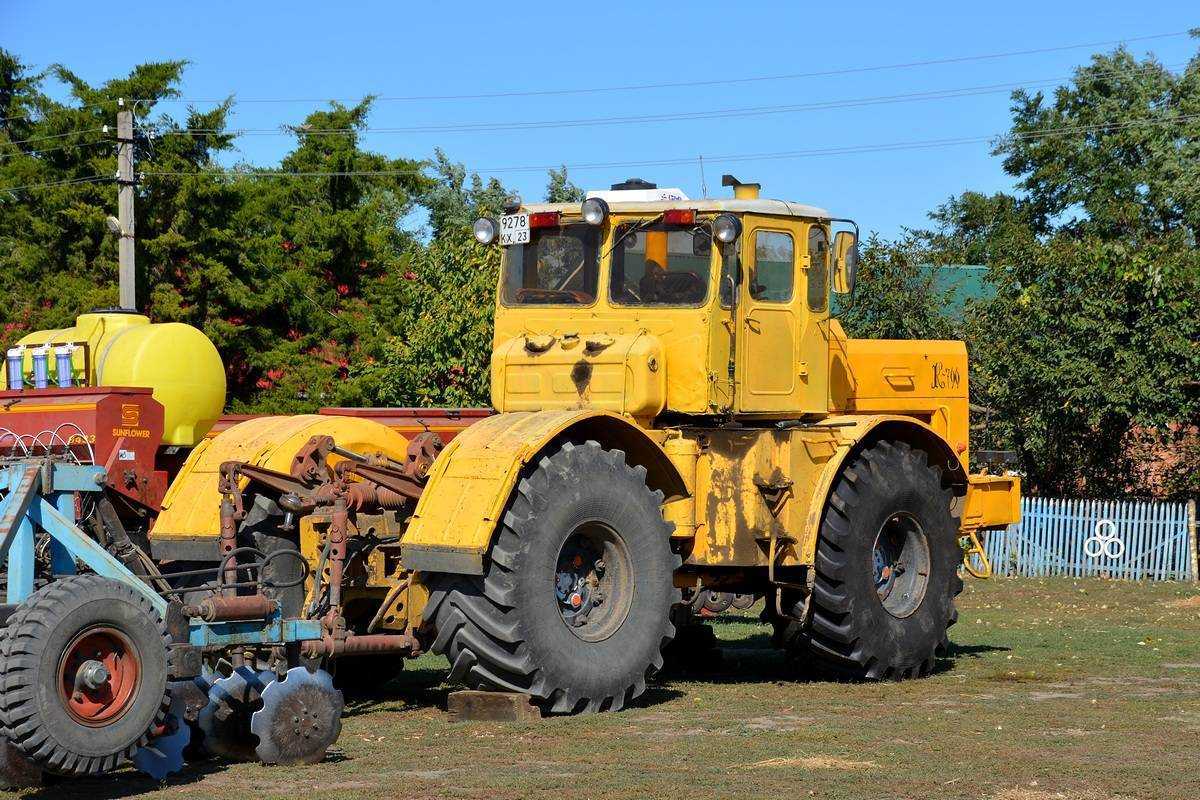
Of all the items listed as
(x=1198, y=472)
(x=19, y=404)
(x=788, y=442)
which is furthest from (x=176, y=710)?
(x=1198, y=472)

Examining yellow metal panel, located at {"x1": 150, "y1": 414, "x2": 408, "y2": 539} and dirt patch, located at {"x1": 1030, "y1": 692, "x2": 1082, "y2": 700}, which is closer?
yellow metal panel, located at {"x1": 150, "y1": 414, "x2": 408, "y2": 539}

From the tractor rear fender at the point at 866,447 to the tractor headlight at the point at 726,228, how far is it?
1.62 m

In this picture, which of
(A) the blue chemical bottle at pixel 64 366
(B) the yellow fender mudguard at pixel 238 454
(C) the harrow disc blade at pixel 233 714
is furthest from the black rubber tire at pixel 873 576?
(A) the blue chemical bottle at pixel 64 366

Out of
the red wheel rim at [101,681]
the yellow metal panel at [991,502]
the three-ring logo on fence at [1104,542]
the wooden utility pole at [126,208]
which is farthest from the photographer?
the three-ring logo on fence at [1104,542]

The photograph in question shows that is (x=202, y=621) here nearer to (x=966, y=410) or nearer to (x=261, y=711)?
(x=261, y=711)

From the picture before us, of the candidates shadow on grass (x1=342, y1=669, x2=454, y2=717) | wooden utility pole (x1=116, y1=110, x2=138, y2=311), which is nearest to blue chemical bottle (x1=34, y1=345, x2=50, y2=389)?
shadow on grass (x1=342, y1=669, x2=454, y2=717)

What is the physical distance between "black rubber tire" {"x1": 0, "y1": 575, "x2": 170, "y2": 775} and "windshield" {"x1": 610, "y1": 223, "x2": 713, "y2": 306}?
474 centimetres

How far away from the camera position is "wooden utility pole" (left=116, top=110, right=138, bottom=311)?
968 inches

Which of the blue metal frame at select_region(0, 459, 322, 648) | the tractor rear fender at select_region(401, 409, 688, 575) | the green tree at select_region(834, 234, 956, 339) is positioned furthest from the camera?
the green tree at select_region(834, 234, 956, 339)

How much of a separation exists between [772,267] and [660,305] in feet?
3.22

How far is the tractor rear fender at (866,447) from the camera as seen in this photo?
11711 mm

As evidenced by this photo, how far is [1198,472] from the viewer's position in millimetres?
27281

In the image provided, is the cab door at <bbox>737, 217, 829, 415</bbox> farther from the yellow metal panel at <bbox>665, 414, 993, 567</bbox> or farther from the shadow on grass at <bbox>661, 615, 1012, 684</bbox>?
the shadow on grass at <bbox>661, 615, 1012, 684</bbox>

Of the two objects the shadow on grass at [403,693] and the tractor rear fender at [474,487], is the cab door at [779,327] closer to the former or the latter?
the tractor rear fender at [474,487]
